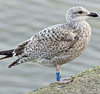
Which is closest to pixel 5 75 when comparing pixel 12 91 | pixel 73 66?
pixel 12 91

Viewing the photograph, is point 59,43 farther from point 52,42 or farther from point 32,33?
point 32,33

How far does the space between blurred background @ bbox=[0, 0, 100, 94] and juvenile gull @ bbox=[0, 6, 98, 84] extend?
2.19 m

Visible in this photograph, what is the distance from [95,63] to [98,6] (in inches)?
105

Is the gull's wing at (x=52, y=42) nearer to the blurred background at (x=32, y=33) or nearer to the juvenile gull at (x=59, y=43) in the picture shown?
the juvenile gull at (x=59, y=43)

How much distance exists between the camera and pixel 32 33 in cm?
1019

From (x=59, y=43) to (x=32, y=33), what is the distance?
3938 mm

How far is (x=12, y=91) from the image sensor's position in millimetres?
8531

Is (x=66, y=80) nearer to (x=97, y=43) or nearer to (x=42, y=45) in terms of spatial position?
(x=42, y=45)

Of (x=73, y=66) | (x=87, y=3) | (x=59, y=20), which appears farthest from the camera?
(x=87, y=3)

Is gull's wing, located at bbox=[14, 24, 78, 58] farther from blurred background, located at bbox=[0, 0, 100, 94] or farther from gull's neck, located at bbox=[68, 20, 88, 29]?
blurred background, located at bbox=[0, 0, 100, 94]

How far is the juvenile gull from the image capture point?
632cm

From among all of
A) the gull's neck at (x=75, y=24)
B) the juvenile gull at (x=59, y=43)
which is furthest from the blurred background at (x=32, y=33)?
the gull's neck at (x=75, y=24)

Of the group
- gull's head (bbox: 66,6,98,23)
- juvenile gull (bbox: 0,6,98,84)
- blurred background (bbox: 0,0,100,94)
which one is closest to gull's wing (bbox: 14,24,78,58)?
juvenile gull (bbox: 0,6,98,84)

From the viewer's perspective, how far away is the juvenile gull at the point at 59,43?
6320 mm
